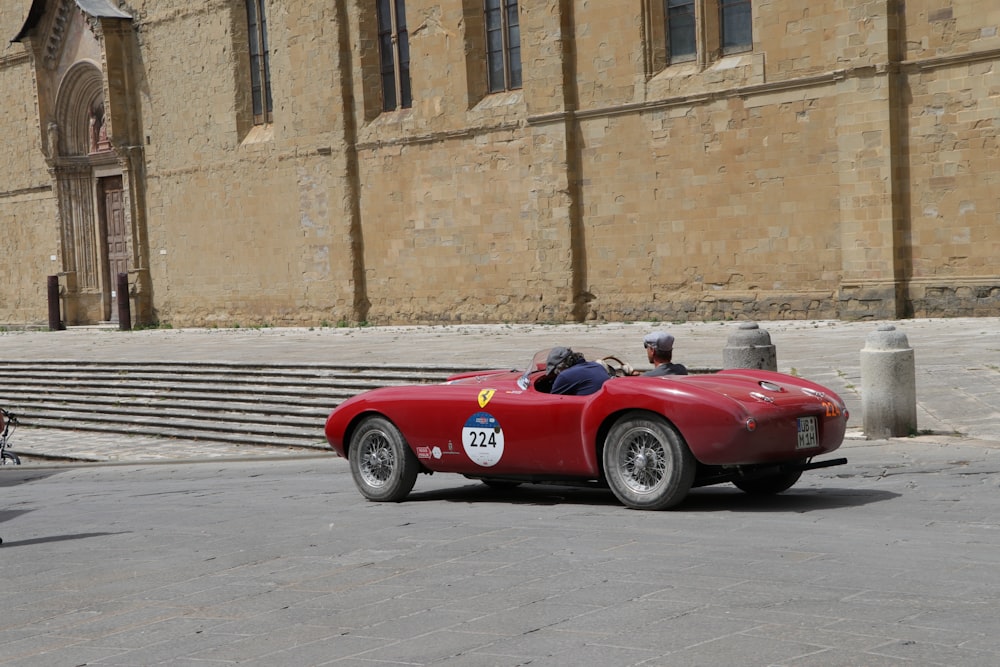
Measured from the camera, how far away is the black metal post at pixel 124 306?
36094 millimetres

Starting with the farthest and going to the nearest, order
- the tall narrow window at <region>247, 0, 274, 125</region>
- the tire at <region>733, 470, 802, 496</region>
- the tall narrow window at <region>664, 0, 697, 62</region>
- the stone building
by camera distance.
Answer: the tall narrow window at <region>247, 0, 274, 125</region> → the tall narrow window at <region>664, 0, 697, 62</region> → the stone building → the tire at <region>733, 470, 802, 496</region>

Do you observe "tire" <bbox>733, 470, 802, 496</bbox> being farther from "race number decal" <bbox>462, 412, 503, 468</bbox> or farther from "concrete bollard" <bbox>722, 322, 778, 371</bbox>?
"concrete bollard" <bbox>722, 322, 778, 371</bbox>

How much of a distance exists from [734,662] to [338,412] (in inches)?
218

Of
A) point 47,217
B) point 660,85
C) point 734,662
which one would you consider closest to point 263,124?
point 47,217

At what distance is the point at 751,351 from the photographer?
1290 cm

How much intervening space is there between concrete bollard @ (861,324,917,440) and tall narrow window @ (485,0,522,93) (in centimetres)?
1721

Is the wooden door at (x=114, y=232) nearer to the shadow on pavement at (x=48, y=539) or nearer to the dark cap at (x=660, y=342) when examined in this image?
the shadow on pavement at (x=48, y=539)

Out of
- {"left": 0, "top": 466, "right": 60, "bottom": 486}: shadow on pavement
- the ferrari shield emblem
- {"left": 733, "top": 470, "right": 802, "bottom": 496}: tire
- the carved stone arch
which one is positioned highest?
the carved stone arch

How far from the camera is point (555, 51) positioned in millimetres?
25891

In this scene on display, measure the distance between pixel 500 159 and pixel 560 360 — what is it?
745 inches

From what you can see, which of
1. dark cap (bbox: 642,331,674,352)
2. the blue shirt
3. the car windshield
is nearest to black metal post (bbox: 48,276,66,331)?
the car windshield

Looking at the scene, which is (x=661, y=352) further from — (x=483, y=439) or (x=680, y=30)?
(x=680, y=30)

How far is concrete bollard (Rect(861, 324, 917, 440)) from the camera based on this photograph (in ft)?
36.4

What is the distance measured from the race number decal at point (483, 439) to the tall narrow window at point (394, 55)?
2146 centimetres
